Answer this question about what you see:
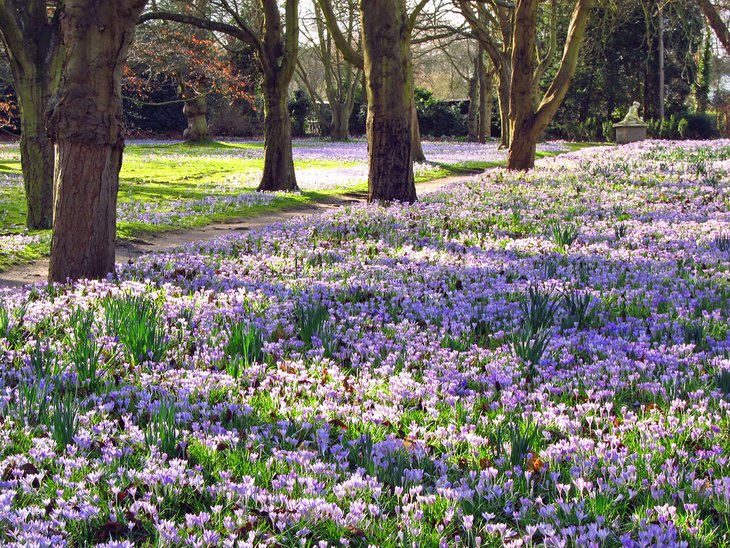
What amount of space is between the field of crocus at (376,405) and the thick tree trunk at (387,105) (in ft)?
20.8

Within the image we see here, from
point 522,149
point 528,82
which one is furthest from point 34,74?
point 522,149

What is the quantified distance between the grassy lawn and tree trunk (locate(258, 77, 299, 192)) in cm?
60

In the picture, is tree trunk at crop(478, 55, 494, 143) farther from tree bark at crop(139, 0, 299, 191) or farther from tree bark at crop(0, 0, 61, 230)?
tree bark at crop(0, 0, 61, 230)

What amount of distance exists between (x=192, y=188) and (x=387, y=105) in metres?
8.82

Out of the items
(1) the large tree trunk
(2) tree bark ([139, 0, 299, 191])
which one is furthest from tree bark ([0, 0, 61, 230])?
(2) tree bark ([139, 0, 299, 191])

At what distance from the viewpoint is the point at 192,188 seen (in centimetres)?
2083

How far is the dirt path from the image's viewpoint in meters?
9.24

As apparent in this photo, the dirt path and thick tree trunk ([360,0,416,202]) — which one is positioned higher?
thick tree trunk ([360,0,416,202])

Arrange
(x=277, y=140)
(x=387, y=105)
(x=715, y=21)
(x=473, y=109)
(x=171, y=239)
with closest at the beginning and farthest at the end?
(x=171, y=239), (x=387, y=105), (x=277, y=140), (x=715, y=21), (x=473, y=109)

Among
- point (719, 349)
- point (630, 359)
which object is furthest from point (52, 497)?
point (719, 349)

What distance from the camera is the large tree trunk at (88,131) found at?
7.29 meters

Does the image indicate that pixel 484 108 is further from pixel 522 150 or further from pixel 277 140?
pixel 277 140

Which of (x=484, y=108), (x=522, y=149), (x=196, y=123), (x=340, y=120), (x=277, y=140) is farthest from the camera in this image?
(x=340, y=120)

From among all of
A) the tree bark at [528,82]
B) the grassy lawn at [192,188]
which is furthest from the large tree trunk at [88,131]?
the tree bark at [528,82]
